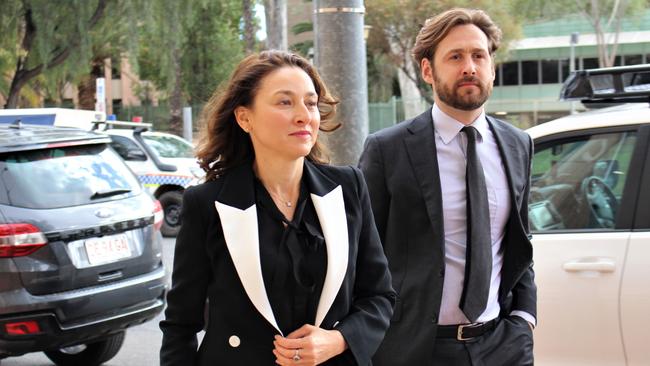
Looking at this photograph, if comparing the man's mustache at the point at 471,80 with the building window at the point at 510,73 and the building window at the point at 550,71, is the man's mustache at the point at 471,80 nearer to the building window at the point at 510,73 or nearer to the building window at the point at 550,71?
the building window at the point at 550,71

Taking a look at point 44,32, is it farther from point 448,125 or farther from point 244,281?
point 244,281

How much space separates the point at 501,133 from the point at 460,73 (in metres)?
0.32

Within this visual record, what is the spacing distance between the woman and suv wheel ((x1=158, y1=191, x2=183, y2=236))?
1164 centimetres

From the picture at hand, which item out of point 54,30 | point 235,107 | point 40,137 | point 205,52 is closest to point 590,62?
point 205,52

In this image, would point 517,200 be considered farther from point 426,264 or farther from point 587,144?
point 587,144

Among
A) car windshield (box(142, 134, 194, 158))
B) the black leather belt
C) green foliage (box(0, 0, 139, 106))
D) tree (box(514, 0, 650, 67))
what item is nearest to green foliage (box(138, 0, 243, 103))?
green foliage (box(0, 0, 139, 106))

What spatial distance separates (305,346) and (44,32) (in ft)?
79.0

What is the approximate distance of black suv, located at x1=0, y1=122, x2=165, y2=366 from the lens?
5238mm

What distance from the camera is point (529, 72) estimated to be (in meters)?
45.3

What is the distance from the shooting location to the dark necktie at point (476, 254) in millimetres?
2895

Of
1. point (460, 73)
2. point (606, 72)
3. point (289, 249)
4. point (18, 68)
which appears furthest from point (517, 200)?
point (18, 68)

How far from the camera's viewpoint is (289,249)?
2262 mm

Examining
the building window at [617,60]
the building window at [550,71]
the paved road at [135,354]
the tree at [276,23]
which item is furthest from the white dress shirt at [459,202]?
the building window at [550,71]

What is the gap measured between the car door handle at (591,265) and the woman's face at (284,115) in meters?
2.04
